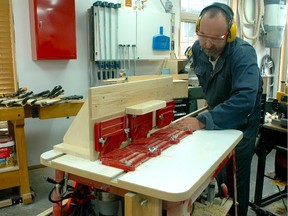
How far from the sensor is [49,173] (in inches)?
111

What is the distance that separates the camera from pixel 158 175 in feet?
3.03

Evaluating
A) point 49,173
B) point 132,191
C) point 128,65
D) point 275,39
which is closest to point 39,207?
point 49,173

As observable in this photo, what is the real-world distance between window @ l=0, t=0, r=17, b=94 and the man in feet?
6.01

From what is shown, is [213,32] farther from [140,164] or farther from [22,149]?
[22,149]

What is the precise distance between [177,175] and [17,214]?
5.46ft

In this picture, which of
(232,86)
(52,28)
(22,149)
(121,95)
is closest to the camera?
(121,95)

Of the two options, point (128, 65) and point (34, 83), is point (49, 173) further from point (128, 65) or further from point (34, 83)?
point (128, 65)

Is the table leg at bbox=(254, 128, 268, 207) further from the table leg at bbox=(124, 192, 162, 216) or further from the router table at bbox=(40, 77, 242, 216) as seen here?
the table leg at bbox=(124, 192, 162, 216)

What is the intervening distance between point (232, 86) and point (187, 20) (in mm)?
2643

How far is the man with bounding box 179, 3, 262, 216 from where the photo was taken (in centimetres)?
140

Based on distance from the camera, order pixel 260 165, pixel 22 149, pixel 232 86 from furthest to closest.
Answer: pixel 22 149
pixel 260 165
pixel 232 86

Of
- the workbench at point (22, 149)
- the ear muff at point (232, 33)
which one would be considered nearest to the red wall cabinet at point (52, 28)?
the workbench at point (22, 149)

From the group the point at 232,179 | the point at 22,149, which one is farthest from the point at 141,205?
the point at 22,149

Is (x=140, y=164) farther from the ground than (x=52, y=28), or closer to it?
closer to it
